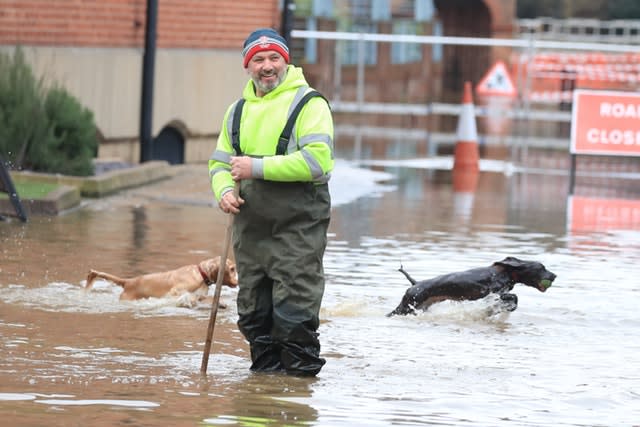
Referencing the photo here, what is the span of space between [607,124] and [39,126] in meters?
8.39

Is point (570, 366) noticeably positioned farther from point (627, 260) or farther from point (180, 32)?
point (180, 32)

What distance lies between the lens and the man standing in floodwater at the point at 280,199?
7.84 meters

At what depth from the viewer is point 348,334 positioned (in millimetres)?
9508

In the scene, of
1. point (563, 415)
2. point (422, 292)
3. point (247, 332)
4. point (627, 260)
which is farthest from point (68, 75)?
point (563, 415)

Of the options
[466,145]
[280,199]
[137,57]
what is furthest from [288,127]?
[466,145]

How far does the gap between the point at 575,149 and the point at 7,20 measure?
7.65 m

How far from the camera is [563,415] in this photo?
24.2ft

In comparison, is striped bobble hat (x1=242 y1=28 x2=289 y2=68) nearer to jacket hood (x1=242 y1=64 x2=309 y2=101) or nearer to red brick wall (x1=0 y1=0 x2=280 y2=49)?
jacket hood (x1=242 y1=64 x2=309 y2=101)

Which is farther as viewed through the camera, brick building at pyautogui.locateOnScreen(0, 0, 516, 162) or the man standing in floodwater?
brick building at pyautogui.locateOnScreen(0, 0, 516, 162)

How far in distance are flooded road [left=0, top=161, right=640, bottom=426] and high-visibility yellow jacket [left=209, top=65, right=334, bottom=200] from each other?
1.03 metres

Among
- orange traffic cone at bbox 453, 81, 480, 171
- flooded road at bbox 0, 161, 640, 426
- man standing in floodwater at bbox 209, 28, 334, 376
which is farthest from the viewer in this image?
orange traffic cone at bbox 453, 81, 480, 171

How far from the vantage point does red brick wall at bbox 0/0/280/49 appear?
18.0 m

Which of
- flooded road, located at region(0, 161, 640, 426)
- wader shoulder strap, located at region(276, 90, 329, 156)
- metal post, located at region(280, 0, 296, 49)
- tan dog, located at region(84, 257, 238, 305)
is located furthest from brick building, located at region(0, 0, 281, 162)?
wader shoulder strap, located at region(276, 90, 329, 156)

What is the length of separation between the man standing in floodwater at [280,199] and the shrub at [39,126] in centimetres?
831
